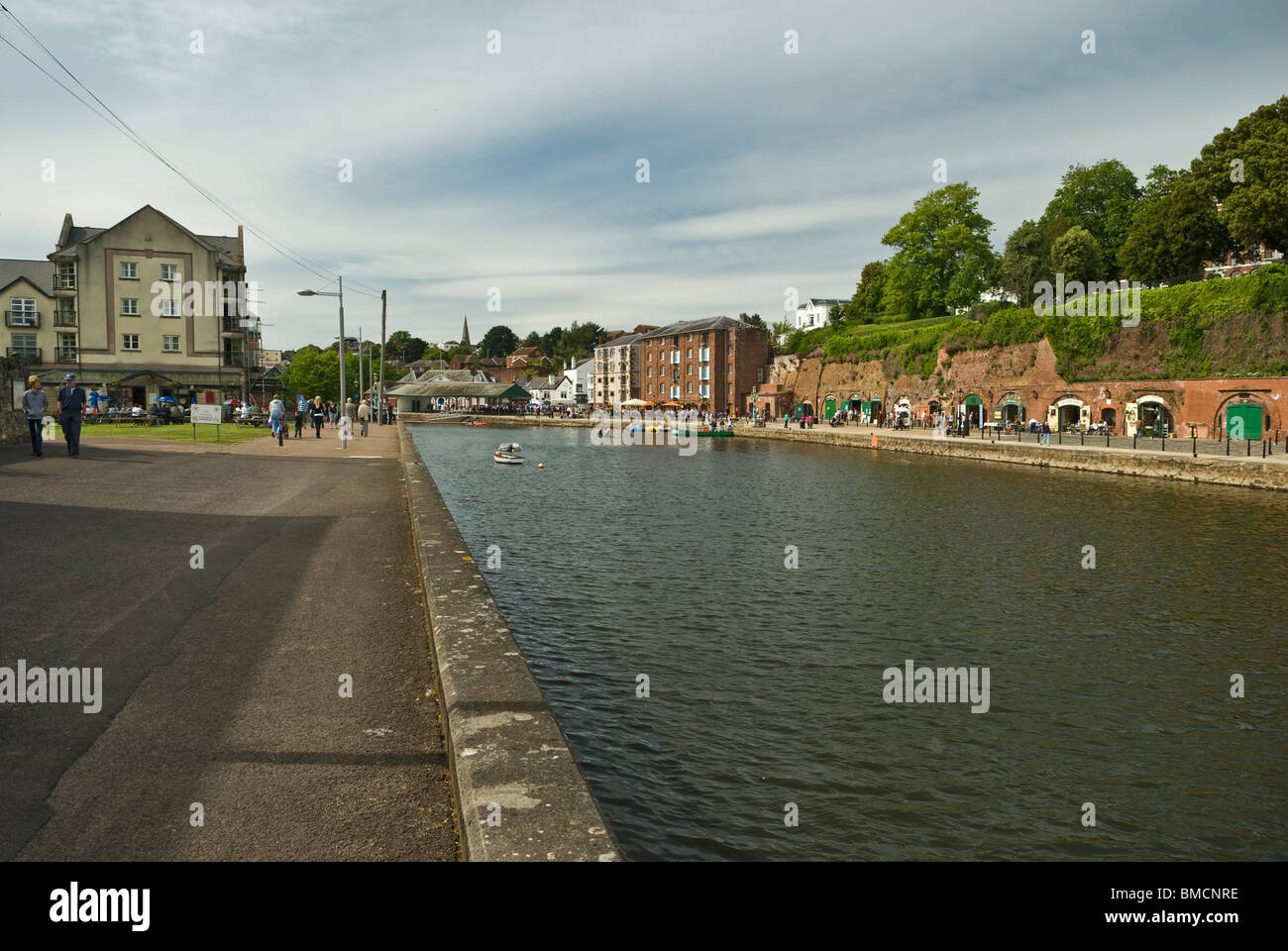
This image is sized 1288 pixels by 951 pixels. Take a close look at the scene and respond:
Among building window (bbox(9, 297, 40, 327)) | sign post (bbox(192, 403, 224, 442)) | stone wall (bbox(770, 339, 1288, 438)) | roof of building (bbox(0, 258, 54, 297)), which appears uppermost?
roof of building (bbox(0, 258, 54, 297))

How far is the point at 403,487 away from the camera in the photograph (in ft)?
69.5

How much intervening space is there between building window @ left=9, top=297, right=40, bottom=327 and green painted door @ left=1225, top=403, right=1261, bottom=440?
3354 inches

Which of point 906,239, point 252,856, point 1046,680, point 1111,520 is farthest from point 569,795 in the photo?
point 906,239

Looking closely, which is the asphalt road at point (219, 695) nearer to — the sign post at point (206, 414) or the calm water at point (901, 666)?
the calm water at point (901, 666)

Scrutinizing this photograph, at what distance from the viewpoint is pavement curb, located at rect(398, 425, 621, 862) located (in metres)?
3.78

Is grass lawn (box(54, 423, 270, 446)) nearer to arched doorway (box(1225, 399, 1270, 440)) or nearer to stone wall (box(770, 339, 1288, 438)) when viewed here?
arched doorway (box(1225, 399, 1270, 440))

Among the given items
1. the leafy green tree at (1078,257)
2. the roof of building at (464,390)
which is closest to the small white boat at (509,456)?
the leafy green tree at (1078,257)

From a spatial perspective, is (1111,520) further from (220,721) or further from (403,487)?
(220,721)

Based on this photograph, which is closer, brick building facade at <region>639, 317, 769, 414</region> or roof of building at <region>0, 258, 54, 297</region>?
roof of building at <region>0, 258, 54, 297</region>

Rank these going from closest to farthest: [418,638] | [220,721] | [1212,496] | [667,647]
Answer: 1. [220,721]
2. [418,638]
3. [667,647]
4. [1212,496]

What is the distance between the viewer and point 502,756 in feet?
15.1

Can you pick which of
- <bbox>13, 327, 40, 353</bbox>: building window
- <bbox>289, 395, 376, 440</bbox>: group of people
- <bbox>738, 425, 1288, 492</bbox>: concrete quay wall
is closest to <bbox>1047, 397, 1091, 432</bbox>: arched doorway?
<bbox>738, 425, 1288, 492</bbox>: concrete quay wall

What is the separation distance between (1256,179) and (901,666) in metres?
62.6
